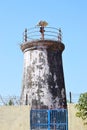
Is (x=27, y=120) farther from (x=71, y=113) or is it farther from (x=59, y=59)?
(x=59, y=59)

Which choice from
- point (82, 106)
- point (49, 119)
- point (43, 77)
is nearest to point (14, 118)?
point (49, 119)

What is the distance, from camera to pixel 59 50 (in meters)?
30.5

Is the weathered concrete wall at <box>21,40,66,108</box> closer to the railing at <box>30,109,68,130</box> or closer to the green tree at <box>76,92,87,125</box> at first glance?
the railing at <box>30,109,68,130</box>

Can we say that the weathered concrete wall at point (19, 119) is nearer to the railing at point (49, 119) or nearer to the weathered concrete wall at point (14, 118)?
the weathered concrete wall at point (14, 118)

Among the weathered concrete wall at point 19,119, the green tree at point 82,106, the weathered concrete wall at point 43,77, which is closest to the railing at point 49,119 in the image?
the weathered concrete wall at point 19,119

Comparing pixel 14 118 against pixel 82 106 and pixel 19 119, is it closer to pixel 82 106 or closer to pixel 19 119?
pixel 19 119

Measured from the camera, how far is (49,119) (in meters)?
23.3

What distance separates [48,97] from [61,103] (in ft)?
3.46

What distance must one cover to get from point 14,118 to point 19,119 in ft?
0.90

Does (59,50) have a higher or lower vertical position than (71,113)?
higher

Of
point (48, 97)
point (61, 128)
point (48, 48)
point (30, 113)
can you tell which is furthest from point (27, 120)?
point (48, 48)

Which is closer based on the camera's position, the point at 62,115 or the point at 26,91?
the point at 62,115

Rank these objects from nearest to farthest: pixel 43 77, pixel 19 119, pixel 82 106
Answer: pixel 82 106, pixel 19 119, pixel 43 77

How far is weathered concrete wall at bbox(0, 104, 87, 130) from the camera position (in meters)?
22.9
